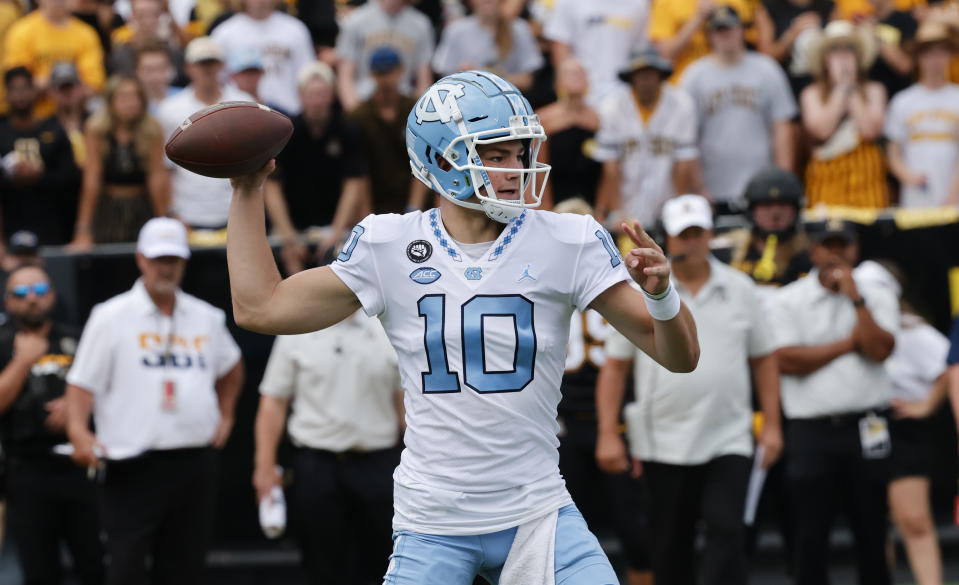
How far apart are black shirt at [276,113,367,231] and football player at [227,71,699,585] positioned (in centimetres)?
531

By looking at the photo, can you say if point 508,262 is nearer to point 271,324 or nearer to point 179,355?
point 271,324

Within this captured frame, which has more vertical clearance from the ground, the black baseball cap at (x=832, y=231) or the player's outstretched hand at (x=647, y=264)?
the black baseball cap at (x=832, y=231)

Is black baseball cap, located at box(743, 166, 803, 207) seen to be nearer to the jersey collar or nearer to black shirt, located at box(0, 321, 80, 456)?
black shirt, located at box(0, 321, 80, 456)

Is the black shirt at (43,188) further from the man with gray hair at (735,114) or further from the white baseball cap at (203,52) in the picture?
the man with gray hair at (735,114)

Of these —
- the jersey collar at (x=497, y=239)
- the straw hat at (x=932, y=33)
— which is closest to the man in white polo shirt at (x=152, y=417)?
the jersey collar at (x=497, y=239)

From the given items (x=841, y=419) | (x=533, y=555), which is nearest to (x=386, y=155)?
(x=841, y=419)

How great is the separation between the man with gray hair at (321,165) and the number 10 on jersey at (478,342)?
5.30 m

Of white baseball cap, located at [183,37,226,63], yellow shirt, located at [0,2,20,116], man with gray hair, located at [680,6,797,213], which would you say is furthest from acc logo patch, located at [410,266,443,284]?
yellow shirt, located at [0,2,20,116]

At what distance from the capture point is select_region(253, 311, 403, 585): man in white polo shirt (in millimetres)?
7398

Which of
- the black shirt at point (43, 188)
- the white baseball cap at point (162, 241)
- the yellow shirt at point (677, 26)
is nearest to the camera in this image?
the white baseball cap at point (162, 241)

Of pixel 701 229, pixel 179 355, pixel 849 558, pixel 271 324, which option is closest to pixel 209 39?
pixel 179 355

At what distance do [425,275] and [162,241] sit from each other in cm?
356

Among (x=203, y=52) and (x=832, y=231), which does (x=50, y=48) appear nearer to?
(x=203, y=52)

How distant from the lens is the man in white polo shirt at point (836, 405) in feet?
23.8
